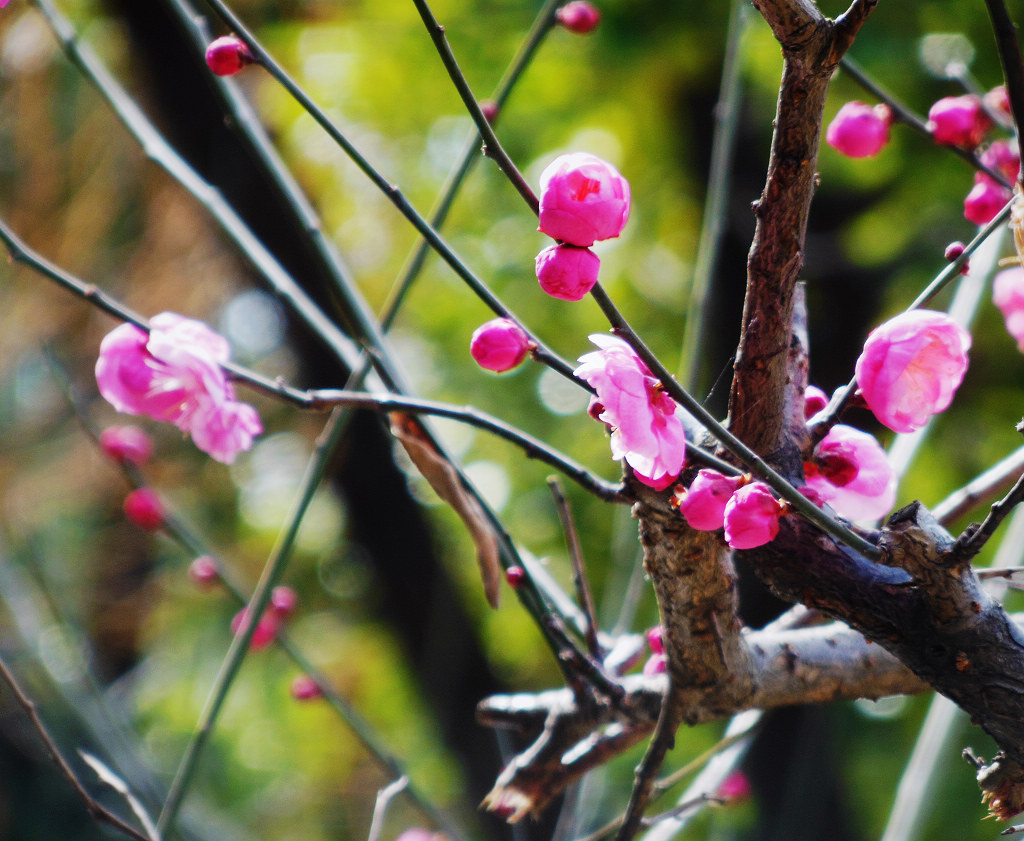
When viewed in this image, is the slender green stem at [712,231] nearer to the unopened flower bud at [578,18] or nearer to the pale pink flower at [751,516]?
the unopened flower bud at [578,18]

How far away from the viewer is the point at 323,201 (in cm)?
266

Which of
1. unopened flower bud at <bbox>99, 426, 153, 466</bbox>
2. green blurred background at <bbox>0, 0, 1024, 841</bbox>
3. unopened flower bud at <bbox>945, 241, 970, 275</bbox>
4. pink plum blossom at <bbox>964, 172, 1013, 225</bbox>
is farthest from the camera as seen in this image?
green blurred background at <bbox>0, 0, 1024, 841</bbox>

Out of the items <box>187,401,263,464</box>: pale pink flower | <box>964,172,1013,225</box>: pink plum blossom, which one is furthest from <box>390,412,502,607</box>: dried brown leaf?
<box>964,172,1013,225</box>: pink plum blossom

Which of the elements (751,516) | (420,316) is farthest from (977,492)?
(420,316)

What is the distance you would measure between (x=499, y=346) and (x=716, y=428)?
0.41ft

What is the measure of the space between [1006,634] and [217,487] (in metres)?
3.02

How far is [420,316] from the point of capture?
8.68 ft

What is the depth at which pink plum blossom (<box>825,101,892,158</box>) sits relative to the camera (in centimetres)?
77

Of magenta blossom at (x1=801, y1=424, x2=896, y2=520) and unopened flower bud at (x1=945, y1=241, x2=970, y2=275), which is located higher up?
unopened flower bud at (x1=945, y1=241, x2=970, y2=275)

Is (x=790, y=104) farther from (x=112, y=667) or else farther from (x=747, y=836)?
(x=112, y=667)

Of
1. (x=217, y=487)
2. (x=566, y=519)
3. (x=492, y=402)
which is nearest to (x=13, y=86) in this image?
(x=217, y=487)

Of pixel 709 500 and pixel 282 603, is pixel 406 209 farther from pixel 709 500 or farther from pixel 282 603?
pixel 282 603

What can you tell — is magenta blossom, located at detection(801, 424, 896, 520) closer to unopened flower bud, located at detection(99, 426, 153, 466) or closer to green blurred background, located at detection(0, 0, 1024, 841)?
unopened flower bud, located at detection(99, 426, 153, 466)

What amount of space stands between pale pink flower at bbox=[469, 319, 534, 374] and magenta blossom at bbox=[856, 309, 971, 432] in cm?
18
